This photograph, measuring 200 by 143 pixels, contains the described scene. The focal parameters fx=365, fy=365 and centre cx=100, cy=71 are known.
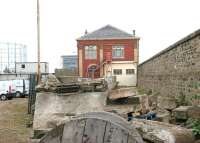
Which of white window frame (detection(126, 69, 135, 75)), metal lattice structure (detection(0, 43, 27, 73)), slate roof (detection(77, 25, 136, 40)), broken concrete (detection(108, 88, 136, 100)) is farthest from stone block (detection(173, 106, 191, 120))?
metal lattice structure (detection(0, 43, 27, 73))

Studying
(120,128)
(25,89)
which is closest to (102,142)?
(120,128)

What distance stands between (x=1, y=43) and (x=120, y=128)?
7535 centimetres

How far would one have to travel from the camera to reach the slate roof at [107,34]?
52625 millimetres

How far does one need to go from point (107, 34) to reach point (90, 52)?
4.10 meters

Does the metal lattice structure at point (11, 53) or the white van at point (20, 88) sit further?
the metal lattice structure at point (11, 53)

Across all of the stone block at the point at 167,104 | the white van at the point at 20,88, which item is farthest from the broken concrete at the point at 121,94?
the white van at the point at 20,88

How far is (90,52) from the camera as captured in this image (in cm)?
5209

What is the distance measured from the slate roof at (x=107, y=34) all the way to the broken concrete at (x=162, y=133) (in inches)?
1831

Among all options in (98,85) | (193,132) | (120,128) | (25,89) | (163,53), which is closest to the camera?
(120,128)

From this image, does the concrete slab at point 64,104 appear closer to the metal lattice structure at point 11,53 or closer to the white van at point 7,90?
the white van at point 7,90

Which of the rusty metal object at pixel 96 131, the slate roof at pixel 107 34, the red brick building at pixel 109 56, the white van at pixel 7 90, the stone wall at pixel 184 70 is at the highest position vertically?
the slate roof at pixel 107 34

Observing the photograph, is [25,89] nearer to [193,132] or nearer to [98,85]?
[98,85]

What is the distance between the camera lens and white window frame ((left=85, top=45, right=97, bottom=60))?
5184cm

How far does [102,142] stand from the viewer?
3.64 m
